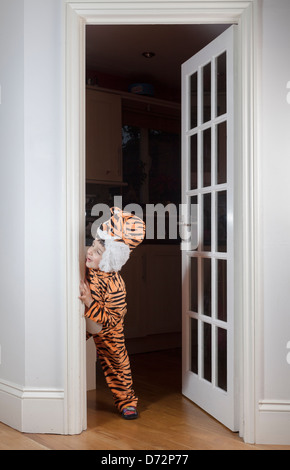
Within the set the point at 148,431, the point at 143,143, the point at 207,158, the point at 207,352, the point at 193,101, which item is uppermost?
the point at 143,143

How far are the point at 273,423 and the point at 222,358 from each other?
485mm

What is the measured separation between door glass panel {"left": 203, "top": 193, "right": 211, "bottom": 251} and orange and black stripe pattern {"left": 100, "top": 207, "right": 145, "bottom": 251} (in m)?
0.47

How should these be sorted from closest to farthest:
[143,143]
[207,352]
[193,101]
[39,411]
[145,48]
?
[39,411]
[207,352]
[193,101]
[145,48]
[143,143]

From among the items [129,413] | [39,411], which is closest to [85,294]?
[39,411]

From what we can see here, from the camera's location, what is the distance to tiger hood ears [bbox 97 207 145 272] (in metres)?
2.70

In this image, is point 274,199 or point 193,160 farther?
point 193,160

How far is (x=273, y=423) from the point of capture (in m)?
2.43

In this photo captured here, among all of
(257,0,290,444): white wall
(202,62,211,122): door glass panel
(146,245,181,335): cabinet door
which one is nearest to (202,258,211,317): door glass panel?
(257,0,290,444): white wall

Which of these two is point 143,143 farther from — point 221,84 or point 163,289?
point 221,84

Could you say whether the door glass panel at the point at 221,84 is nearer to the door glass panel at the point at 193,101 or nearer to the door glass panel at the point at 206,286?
the door glass panel at the point at 193,101

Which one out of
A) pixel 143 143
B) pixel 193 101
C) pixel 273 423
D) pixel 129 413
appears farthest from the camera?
pixel 143 143

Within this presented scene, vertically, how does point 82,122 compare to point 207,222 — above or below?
above

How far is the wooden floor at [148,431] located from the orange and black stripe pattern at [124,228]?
3.16 feet

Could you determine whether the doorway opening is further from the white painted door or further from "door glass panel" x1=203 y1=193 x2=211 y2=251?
"door glass panel" x1=203 y1=193 x2=211 y2=251
